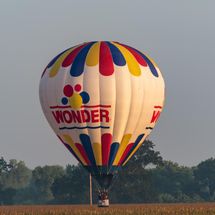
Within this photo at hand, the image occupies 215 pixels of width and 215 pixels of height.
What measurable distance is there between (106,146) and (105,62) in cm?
653

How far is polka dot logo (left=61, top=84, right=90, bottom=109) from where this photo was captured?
7988 cm

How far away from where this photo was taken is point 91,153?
265 feet

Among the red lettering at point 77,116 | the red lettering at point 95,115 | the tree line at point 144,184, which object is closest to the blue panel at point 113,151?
the red lettering at point 95,115

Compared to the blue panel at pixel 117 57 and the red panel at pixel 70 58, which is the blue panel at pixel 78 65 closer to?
the red panel at pixel 70 58

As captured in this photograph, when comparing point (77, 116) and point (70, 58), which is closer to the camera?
point (77, 116)

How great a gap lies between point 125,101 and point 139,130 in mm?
3152

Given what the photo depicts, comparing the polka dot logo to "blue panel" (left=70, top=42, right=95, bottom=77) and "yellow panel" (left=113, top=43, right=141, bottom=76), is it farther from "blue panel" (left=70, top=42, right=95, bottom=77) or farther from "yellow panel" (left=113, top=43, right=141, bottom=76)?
"yellow panel" (left=113, top=43, right=141, bottom=76)

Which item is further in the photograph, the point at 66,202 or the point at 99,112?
the point at 66,202

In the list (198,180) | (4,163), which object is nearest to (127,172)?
(198,180)

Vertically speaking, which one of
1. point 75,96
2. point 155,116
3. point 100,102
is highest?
point 75,96

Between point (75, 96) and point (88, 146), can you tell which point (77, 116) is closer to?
point (75, 96)

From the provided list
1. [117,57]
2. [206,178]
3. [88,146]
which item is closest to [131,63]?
[117,57]

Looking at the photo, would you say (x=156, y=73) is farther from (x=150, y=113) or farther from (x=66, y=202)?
(x=66, y=202)

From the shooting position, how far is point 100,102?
79688mm
